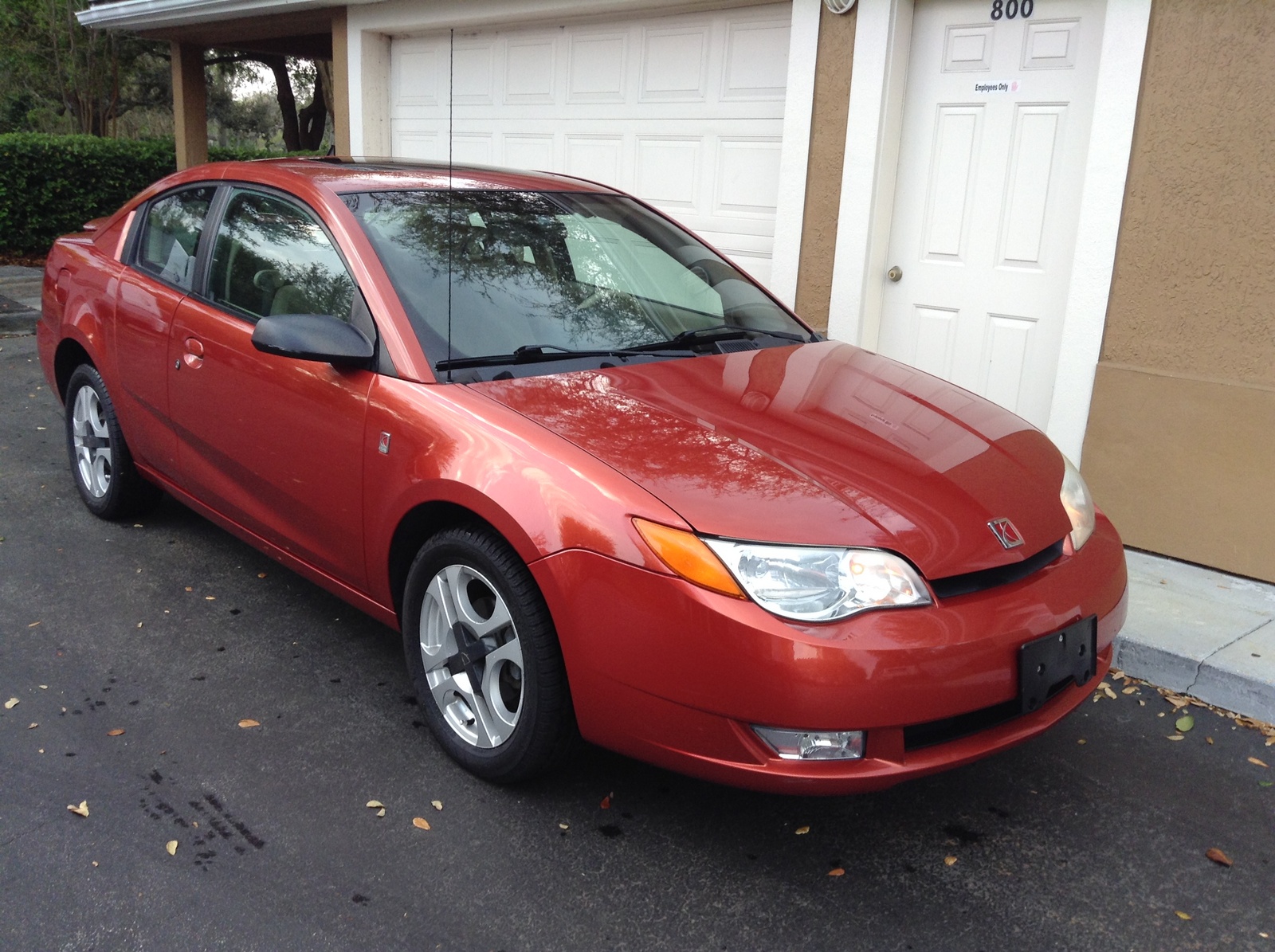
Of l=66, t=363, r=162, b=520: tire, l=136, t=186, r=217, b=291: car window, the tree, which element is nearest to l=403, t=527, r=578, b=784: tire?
l=136, t=186, r=217, b=291: car window

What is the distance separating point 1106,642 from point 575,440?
150 centimetres

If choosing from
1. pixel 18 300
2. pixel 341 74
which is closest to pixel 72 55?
pixel 18 300

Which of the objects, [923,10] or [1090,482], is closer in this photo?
[1090,482]

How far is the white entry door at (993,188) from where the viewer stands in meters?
5.19

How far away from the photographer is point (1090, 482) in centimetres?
504

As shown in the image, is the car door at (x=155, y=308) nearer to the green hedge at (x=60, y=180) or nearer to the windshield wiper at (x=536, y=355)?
the windshield wiper at (x=536, y=355)

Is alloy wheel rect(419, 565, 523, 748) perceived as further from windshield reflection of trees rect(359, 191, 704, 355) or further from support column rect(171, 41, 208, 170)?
support column rect(171, 41, 208, 170)

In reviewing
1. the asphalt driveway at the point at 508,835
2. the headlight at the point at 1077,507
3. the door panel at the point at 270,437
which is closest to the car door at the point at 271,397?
the door panel at the point at 270,437

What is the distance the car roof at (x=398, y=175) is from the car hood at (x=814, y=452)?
3.43 feet

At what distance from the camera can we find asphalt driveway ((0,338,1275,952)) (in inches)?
98.5

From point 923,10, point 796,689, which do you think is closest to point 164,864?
point 796,689

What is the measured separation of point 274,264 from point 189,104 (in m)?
11.0

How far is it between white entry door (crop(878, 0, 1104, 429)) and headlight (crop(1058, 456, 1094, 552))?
231 centimetres

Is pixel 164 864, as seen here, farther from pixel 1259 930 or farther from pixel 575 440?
pixel 1259 930
